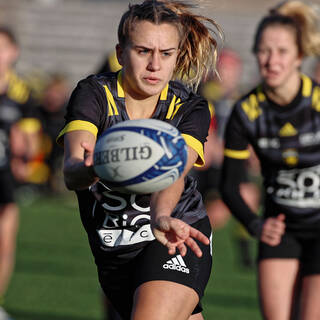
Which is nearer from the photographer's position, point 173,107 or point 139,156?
point 139,156

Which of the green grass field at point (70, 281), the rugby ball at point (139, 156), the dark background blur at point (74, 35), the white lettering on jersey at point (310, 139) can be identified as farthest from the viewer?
the dark background blur at point (74, 35)

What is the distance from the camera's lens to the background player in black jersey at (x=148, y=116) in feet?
12.3

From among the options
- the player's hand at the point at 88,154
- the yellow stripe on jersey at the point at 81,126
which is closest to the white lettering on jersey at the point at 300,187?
the yellow stripe on jersey at the point at 81,126

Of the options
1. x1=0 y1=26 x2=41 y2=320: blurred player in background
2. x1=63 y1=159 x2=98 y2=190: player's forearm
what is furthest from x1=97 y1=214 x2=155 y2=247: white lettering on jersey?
x1=0 y1=26 x2=41 y2=320: blurred player in background

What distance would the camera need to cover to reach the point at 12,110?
7867 mm

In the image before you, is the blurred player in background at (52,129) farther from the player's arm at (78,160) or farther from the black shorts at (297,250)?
the player's arm at (78,160)

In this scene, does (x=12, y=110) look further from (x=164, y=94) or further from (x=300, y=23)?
(x=164, y=94)

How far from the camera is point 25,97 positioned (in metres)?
7.95

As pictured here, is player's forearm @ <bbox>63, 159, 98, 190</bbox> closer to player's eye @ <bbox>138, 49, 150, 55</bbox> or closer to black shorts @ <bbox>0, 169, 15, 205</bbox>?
player's eye @ <bbox>138, 49, 150, 55</bbox>

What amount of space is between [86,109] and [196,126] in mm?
527

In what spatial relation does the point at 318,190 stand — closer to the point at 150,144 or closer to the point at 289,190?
the point at 289,190

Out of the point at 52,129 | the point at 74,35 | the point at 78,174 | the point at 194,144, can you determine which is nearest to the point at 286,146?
the point at 194,144

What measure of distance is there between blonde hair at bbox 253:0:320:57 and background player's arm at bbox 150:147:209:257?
6.59 ft

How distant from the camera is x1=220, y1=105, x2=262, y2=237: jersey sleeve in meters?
5.28
